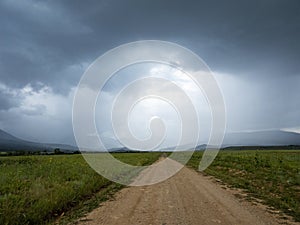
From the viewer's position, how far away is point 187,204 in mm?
9695

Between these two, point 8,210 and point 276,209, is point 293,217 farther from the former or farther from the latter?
point 8,210

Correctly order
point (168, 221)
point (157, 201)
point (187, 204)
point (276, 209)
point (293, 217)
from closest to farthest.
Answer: point (168, 221) < point (293, 217) < point (276, 209) < point (187, 204) < point (157, 201)

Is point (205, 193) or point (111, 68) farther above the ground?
point (111, 68)

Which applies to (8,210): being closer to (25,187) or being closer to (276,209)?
(25,187)

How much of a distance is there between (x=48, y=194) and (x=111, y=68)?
12.5 metres

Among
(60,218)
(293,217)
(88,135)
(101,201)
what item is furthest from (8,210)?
(88,135)

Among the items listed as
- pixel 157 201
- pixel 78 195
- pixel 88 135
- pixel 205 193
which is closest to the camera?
pixel 157 201

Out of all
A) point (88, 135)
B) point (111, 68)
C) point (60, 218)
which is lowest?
point (60, 218)

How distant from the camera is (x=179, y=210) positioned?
878cm

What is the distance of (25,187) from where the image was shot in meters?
11.4

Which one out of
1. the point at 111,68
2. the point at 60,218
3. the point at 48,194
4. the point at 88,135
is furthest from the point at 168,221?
the point at 111,68

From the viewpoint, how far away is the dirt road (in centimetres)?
760

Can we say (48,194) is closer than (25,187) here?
Yes

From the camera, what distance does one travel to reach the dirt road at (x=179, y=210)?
24.9 feet
